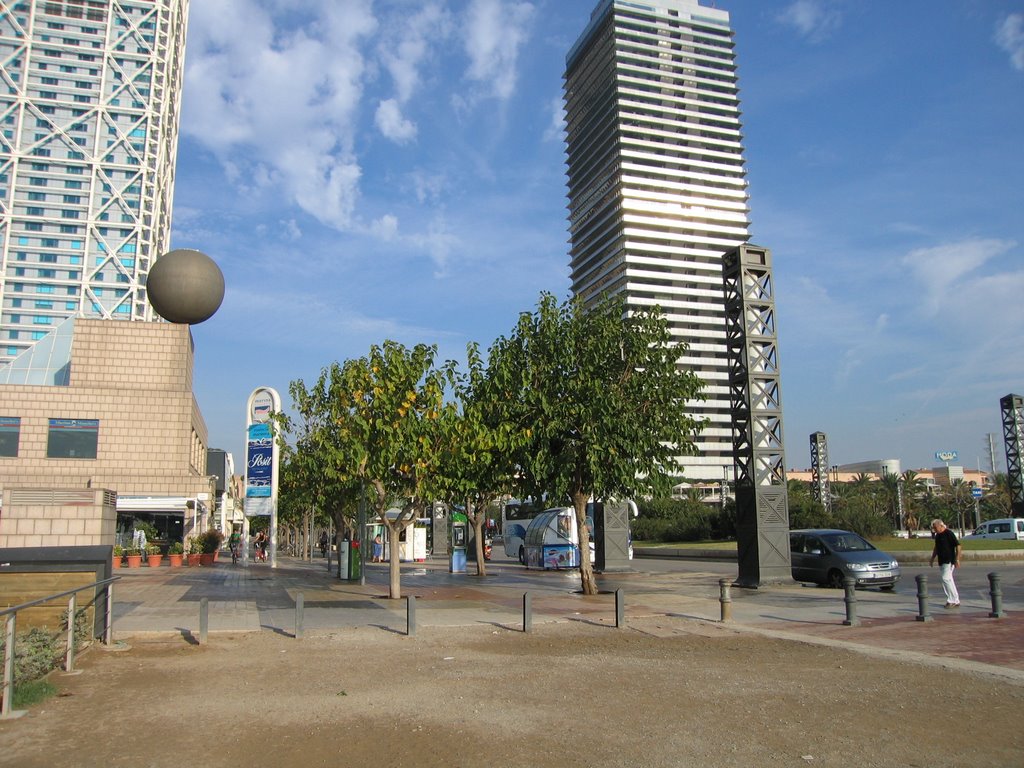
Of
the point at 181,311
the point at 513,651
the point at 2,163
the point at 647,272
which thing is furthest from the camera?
the point at 647,272

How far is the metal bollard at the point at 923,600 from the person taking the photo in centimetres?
1400

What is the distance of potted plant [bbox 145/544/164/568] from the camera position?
1380 inches

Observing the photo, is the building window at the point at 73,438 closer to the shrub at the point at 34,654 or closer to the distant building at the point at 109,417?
the distant building at the point at 109,417

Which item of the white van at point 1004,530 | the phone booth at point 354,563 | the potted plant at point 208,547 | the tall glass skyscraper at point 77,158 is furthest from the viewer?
the tall glass skyscraper at point 77,158

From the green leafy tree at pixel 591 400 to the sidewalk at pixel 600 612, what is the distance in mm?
3006

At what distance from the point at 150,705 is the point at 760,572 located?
16.5m

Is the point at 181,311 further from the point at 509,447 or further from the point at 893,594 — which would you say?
the point at 893,594

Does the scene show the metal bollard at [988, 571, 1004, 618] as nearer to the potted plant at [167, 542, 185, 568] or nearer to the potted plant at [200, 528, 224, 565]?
the potted plant at [167, 542, 185, 568]

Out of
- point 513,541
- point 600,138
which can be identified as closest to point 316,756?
point 513,541

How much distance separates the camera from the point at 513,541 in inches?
1841

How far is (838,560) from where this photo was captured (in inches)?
830

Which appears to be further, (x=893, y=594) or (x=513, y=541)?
(x=513, y=541)

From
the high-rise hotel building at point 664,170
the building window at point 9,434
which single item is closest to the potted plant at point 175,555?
the building window at point 9,434

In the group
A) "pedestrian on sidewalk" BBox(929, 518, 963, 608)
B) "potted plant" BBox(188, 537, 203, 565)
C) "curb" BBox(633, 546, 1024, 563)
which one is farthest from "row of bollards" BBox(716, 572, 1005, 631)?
"potted plant" BBox(188, 537, 203, 565)
